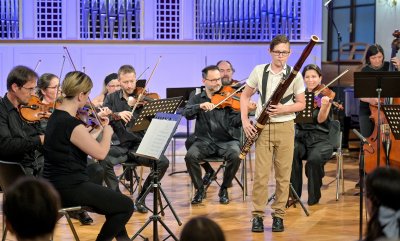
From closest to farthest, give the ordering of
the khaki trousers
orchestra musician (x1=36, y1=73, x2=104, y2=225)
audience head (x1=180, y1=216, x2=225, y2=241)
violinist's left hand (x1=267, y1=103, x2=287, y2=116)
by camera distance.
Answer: audience head (x1=180, y1=216, x2=225, y2=241) → violinist's left hand (x1=267, y1=103, x2=287, y2=116) → the khaki trousers → orchestra musician (x1=36, y1=73, x2=104, y2=225)

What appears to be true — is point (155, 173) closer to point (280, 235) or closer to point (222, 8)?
point (280, 235)

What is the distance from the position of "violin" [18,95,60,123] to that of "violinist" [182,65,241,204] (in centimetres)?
162

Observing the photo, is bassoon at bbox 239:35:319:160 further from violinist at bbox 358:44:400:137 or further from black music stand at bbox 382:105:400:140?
violinist at bbox 358:44:400:137

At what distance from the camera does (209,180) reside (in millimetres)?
7617

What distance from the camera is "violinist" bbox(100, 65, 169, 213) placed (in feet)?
22.3

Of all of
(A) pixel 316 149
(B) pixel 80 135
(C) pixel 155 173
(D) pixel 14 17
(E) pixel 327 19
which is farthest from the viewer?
(E) pixel 327 19

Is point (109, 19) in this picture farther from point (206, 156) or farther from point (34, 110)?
point (34, 110)

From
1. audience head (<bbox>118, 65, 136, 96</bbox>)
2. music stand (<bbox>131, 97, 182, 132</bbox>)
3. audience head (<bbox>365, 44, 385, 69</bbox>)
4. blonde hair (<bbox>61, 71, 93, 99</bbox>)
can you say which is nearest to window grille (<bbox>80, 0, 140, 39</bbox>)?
audience head (<bbox>118, 65, 136, 96</bbox>)

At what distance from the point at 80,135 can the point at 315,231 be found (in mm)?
Answer: 2411

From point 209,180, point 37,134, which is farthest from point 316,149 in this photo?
point 37,134

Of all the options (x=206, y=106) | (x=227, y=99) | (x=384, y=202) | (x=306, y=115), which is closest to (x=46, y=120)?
(x=206, y=106)

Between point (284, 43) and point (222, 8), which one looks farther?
point (222, 8)

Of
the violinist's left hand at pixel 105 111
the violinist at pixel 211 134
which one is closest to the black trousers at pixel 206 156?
the violinist at pixel 211 134

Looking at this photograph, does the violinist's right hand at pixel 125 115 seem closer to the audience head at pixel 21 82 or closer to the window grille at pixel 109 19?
the audience head at pixel 21 82
